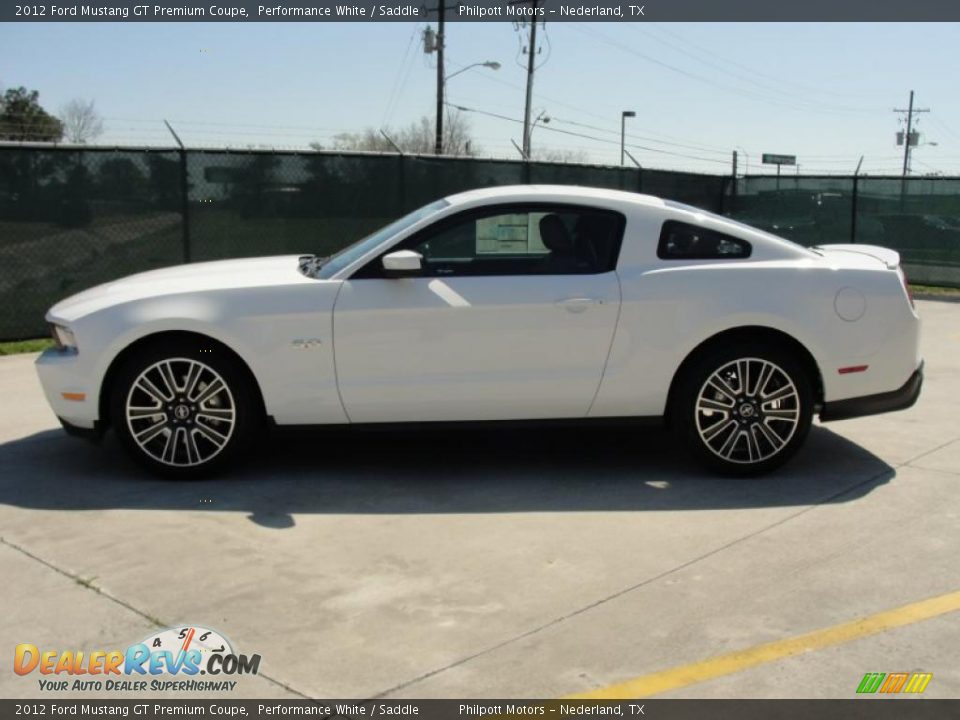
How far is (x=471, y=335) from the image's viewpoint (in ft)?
18.1

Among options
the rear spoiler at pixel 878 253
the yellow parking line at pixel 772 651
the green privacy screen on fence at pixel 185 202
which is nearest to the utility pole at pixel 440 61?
the green privacy screen on fence at pixel 185 202

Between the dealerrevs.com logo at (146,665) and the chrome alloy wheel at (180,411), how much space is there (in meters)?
1.96

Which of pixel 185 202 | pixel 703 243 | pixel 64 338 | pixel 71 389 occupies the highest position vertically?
pixel 185 202

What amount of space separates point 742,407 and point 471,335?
1594 millimetres

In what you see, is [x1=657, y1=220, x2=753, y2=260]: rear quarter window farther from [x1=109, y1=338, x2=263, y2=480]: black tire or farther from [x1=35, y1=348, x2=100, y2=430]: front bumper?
[x1=35, y1=348, x2=100, y2=430]: front bumper

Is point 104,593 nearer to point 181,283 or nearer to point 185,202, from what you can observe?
point 181,283

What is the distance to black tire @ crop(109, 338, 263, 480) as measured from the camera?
5477mm

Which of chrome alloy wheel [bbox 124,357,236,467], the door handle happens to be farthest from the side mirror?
chrome alloy wheel [bbox 124,357,236,467]

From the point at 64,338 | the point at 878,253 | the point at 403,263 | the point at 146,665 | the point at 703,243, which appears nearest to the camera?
the point at 146,665

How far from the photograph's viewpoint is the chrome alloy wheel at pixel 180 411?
5.48 meters

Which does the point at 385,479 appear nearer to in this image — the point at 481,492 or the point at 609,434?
the point at 481,492

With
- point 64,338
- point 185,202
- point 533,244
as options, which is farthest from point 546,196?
point 185,202

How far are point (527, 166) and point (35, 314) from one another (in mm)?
7066
